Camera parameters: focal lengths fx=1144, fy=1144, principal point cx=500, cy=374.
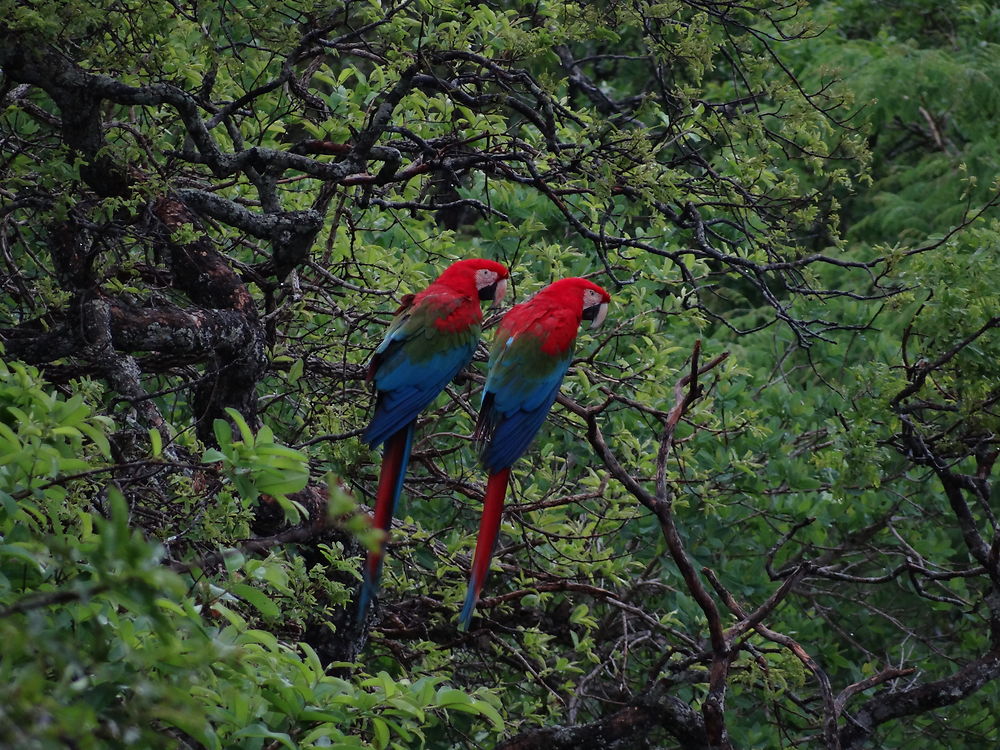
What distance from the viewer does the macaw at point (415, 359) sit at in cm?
301

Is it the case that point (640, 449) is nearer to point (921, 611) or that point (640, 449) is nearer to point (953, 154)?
point (921, 611)

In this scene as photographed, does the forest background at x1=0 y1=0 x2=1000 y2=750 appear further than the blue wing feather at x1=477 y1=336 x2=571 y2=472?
No

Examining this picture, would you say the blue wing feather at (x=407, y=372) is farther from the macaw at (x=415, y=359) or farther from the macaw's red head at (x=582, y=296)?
the macaw's red head at (x=582, y=296)

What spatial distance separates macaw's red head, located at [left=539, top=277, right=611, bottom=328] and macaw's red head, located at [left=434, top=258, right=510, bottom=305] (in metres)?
0.15

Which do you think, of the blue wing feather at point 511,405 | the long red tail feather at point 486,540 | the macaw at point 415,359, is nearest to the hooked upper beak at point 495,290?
the macaw at point 415,359

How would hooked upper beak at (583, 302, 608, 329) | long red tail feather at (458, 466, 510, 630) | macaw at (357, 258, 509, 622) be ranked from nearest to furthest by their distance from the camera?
long red tail feather at (458, 466, 510, 630)
macaw at (357, 258, 509, 622)
hooked upper beak at (583, 302, 608, 329)

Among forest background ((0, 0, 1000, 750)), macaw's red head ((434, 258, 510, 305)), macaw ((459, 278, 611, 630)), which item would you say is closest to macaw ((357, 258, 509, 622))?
macaw's red head ((434, 258, 510, 305))

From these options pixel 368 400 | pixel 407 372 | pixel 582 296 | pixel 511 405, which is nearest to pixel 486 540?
pixel 511 405

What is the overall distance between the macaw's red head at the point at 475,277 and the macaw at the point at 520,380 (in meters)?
0.11

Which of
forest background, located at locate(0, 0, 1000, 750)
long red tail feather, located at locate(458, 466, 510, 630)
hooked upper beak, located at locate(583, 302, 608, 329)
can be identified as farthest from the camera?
hooked upper beak, located at locate(583, 302, 608, 329)

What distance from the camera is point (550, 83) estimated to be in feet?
10.8

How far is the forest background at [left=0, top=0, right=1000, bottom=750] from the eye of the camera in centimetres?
237

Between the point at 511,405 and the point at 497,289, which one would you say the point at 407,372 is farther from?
the point at 497,289

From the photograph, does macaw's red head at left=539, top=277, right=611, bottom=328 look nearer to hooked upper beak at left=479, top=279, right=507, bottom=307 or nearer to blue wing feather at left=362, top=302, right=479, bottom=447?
hooked upper beak at left=479, top=279, right=507, bottom=307
